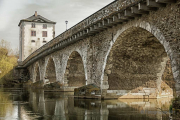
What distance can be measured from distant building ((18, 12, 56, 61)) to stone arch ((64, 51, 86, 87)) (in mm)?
27075

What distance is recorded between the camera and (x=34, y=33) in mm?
48219

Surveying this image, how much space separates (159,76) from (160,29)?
5389 mm

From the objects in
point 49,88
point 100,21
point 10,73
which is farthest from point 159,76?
point 10,73

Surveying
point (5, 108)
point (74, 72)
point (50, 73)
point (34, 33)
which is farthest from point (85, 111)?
point (34, 33)

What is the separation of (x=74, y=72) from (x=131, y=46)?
9.40 metres

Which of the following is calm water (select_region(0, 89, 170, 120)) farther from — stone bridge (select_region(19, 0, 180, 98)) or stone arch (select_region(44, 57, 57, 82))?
stone arch (select_region(44, 57, 57, 82))

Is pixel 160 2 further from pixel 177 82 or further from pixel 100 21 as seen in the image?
pixel 100 21

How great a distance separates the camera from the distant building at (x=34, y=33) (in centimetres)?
4738

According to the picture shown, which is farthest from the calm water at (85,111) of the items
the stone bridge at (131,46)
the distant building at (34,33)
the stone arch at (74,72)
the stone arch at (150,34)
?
the distant building at (34,33)

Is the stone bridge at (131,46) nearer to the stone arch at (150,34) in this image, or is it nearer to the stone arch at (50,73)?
the stone arch at (150,34)

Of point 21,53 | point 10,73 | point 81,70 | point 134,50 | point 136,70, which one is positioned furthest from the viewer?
point 21,53

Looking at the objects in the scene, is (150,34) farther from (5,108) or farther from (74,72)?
(74,72)

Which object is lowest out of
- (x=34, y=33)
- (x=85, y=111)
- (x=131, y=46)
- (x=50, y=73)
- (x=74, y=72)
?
(x=85, y=111)

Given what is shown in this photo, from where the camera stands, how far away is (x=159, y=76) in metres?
14.5
